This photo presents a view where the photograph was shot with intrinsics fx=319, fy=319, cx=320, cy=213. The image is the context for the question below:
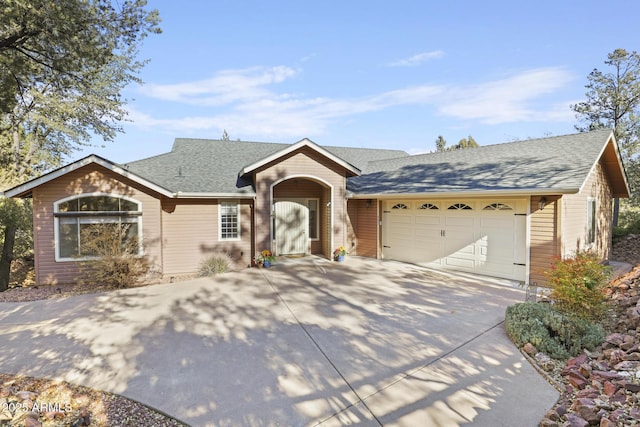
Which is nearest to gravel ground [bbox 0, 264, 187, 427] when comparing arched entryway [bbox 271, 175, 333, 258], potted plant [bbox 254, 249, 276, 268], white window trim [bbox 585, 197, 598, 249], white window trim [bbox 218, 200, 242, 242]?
potted plant [bbox 254, 249, 276, 268]

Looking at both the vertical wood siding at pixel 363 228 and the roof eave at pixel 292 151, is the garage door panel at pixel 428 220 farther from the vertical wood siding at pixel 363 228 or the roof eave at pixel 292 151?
the roof eave at pixel 292 151

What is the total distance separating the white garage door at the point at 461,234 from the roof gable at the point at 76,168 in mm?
7943

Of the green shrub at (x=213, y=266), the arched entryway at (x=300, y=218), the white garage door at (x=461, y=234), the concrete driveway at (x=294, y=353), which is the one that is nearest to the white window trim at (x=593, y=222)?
the white garage door at (x=461, y=234)

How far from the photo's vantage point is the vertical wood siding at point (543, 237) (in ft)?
26.8

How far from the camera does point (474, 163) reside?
11430 millimetres

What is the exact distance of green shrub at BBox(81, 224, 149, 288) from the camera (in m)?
8.70

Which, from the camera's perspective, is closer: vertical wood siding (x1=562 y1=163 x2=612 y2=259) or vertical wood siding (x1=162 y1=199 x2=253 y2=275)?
vertical wood siding (x1=562 y1=163 x2=612 y2=259)

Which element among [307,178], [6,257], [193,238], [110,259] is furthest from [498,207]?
[6,257]

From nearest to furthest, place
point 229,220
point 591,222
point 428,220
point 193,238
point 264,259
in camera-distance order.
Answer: point 591,222 < point 428,220 < point 264,259 < point 193,238 < point 229,220

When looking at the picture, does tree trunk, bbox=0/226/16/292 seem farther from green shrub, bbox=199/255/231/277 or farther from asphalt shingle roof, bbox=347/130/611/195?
asphalt shingle roof, bbox=347/130/611/195

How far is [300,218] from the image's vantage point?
→ 1301 centimetres

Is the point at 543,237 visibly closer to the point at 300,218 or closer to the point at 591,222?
the point at 591,222

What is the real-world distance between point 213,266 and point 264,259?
5.45 ft

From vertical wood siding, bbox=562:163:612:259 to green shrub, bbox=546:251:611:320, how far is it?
3.02 m
